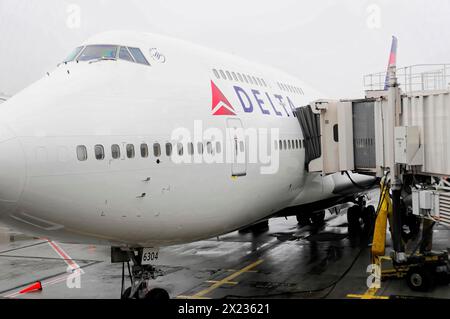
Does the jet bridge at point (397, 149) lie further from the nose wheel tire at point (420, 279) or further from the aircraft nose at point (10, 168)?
the aircraft nose at point (10, 168)

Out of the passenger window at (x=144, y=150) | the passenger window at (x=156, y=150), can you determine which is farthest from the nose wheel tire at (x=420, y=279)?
the passenger window at (x=144, y=150)

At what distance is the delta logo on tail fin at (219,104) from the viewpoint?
369 inches

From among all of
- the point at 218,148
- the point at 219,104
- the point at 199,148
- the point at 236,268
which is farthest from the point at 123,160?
the point at 236,268

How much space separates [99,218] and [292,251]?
1084 cm

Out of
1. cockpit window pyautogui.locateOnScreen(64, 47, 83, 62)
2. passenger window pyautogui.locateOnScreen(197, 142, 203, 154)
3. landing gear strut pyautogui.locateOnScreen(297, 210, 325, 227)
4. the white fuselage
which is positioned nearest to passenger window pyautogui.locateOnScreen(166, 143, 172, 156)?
the white fuselage

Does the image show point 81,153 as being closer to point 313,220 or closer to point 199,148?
point 199,148

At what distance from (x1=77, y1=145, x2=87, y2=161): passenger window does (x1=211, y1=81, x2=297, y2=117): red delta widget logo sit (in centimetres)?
280

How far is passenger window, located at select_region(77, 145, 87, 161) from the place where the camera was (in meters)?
7.09

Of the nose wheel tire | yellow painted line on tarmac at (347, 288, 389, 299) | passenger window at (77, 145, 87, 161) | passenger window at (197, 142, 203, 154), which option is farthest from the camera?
the nose wheel tire

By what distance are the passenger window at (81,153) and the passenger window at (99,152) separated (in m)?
0.16

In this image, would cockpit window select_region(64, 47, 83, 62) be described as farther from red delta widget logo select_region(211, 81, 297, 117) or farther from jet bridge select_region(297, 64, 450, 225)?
jet bridge select_region(297, 64, 450, 225)

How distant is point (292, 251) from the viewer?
56.9ft
